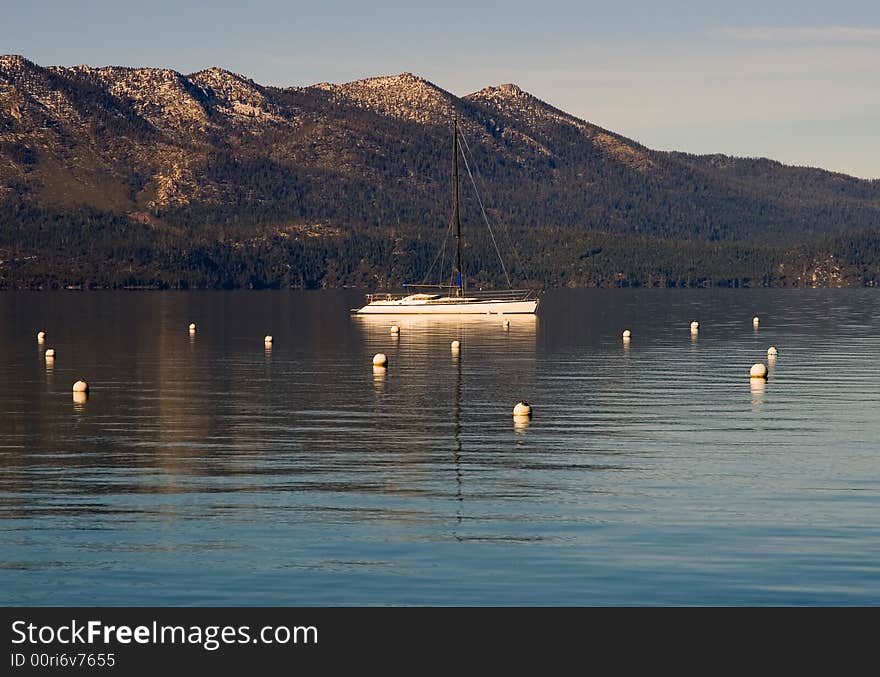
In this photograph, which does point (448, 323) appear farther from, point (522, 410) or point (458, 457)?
point (458, 457)

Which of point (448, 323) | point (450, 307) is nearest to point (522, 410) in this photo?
point (448, 323)

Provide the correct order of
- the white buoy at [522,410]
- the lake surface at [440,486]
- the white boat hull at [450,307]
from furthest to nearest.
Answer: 1. the white boat hull at [450,307]
2. the white buoy at [522,410]
3. the lake surface at [440,486]

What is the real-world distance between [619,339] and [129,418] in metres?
76.6

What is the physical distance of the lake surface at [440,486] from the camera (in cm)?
3306

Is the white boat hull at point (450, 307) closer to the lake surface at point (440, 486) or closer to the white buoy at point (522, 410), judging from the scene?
the lake surface at point (440, 486)

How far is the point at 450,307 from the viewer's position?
177 metres

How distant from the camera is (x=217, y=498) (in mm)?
44188

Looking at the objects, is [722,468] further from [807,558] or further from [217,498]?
[217,498]

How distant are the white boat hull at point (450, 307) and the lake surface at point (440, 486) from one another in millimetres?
81258

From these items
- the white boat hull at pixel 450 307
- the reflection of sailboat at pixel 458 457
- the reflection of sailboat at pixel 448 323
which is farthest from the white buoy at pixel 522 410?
the white boat hull at pixel 450 307

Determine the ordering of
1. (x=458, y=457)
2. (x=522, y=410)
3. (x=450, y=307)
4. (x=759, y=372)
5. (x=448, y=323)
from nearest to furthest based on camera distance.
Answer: (x=458, y=457)
(x=522, y=410)
(x=759, y=372)
(x=448, y=323)
(x=450, y=307)

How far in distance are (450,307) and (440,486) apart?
5175 inches

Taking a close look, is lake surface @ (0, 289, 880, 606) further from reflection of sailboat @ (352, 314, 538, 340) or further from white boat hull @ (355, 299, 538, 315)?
white boat hull @ (355, 299, 538, 315)
